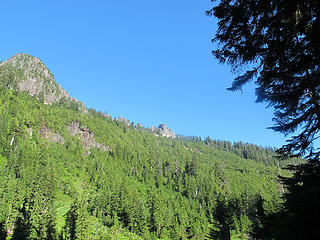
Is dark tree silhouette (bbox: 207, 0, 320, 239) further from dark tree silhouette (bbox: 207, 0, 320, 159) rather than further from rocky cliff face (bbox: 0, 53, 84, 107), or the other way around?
rocky cliff face (bbox: 0, 53, 84, 107)

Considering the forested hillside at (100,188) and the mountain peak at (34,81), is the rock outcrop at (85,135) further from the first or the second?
the mountain peak at (34,81)

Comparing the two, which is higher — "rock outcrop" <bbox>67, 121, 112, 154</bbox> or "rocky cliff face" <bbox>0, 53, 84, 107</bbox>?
"rocky cliff face" <bbox>0, 53, 84, 107</bbox>

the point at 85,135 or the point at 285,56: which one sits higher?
the point at 85,135

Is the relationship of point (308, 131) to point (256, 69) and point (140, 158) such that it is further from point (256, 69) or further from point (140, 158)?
point (140, 158)

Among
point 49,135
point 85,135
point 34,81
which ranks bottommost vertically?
point 49,135

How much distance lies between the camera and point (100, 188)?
7600 cm

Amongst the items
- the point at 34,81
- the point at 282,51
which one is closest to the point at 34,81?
the point at 34,81

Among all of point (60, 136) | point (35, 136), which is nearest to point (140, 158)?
point (60, 136)

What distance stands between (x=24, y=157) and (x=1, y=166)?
939 cm

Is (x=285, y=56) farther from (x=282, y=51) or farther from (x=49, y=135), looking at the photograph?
(x=49, y=135)

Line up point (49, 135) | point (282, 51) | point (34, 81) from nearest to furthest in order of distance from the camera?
1. point (282, 51)
2. point (49, 135)
3. point (34, 81)

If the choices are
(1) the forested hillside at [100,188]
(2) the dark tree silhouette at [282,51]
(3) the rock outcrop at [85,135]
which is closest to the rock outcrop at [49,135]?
(1) the forested hillside at [100,188]

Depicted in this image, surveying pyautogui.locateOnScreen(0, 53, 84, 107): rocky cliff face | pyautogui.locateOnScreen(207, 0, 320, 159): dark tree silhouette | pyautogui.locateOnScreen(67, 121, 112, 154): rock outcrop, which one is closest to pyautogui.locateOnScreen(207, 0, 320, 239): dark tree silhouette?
pyautogui.locateOnScreen(207, 0, 320, 159): dark tree silhouette

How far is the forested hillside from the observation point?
37.3 metres
